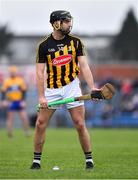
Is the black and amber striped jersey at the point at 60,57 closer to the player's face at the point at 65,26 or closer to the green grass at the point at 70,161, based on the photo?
the player's face at the point at 65,26

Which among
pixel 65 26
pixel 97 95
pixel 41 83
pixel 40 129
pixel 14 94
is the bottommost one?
pixel 14 94

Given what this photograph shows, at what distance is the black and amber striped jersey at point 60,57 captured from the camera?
41.4ft

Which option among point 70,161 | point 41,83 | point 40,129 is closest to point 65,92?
point 41,83

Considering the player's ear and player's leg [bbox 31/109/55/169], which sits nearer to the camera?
the player's ear

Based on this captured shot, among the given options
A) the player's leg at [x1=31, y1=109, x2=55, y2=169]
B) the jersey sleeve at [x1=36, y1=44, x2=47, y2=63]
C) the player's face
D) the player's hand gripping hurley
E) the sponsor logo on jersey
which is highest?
the player's face

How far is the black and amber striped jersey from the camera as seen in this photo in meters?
12.6

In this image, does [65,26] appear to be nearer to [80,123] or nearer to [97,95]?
[97,95]

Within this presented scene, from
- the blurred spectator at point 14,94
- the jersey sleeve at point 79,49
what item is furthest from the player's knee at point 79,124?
the blurred spectator at point 14,94

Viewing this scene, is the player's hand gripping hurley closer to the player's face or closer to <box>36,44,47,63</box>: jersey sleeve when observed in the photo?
<box>36,44,47,63</box>: jersey sleeve

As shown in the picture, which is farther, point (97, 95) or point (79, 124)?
point (79, 124)

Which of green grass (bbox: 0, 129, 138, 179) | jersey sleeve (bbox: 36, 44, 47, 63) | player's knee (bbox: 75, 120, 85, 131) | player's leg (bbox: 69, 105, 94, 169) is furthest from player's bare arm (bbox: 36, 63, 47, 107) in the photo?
green grass (bbox: 0, 129, 138, 179)

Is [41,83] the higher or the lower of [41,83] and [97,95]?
the higher

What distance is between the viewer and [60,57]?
12.6m

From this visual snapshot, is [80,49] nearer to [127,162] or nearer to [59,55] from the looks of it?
[59,55]
